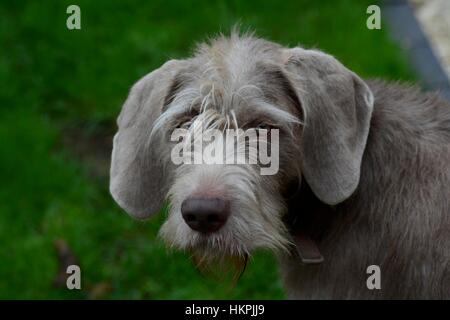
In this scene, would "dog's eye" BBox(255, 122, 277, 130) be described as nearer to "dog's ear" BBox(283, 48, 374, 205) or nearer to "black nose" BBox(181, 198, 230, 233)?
"dog's ear" BBox(283, 48, 374, 205)

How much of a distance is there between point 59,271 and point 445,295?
2752 mm

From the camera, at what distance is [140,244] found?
7.17m

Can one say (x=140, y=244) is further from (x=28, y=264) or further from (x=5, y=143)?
(x=5, y=143)

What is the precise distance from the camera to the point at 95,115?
8000 millimetres

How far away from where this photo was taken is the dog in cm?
494

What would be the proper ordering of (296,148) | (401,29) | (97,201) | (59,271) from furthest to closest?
(401,29) < (97,201) < (59,271) < (296,148)

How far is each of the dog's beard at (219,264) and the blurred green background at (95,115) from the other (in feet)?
4.74

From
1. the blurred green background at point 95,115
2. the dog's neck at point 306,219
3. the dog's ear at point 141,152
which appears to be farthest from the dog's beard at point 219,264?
the blurred green background at point 95,115

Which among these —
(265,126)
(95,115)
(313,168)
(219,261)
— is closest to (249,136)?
(265,126)

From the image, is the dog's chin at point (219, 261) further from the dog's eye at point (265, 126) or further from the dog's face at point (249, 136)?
the dog's eye at point (265, 126)

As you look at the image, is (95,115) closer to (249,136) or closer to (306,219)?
(306,219)

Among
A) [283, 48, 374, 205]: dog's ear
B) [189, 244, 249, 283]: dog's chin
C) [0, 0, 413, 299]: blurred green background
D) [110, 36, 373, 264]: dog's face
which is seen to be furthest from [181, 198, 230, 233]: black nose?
[0, 0, 413, 299]: blurred green background

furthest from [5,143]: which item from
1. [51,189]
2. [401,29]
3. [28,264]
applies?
[401,29]

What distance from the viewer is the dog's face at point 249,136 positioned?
4.80 m
